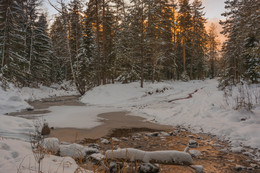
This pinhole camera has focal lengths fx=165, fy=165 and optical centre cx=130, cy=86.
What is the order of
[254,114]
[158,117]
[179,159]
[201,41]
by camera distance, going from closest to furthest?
[179,159]
[254,114]
[158,117]
[201,41]

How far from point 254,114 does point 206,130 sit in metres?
1.74

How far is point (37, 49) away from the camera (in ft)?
82.2

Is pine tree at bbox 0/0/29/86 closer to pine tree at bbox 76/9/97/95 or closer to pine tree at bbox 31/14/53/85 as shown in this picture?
pine tree at bbox 31/14/53/85

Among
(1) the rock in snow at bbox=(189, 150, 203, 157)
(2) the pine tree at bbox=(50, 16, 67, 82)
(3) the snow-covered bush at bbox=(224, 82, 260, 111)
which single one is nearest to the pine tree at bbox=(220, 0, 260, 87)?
(3) the snow-covered bush at bbox=(224, 82, 260, 111)

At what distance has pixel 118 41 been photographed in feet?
68.1

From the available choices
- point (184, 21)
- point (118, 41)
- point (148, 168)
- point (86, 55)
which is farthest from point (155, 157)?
point (184, 21)

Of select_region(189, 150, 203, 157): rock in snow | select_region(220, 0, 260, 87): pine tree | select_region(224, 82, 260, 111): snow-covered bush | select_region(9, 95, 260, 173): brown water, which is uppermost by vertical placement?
select_region(220, 0, 260, 87): pine tree

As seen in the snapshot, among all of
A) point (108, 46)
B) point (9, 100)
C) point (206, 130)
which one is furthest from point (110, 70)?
point (206, 130)

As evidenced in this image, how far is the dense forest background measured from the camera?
16703 millimetres

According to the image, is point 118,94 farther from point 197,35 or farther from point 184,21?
point 197,35

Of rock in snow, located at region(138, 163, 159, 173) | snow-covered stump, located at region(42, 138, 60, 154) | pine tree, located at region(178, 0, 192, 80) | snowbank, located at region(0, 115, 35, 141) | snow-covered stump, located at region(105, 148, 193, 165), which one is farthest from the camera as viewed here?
pine tree, located at region(178, 0, 192, 80)

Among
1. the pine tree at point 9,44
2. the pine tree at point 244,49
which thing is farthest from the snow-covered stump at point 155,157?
the pine tree at point 9,44

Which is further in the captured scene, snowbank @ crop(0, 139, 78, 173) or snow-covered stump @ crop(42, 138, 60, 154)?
snow-covered stump @ crop(42, 138, 60, 154)

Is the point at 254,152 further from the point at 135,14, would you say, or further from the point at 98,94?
the point at 135,14
